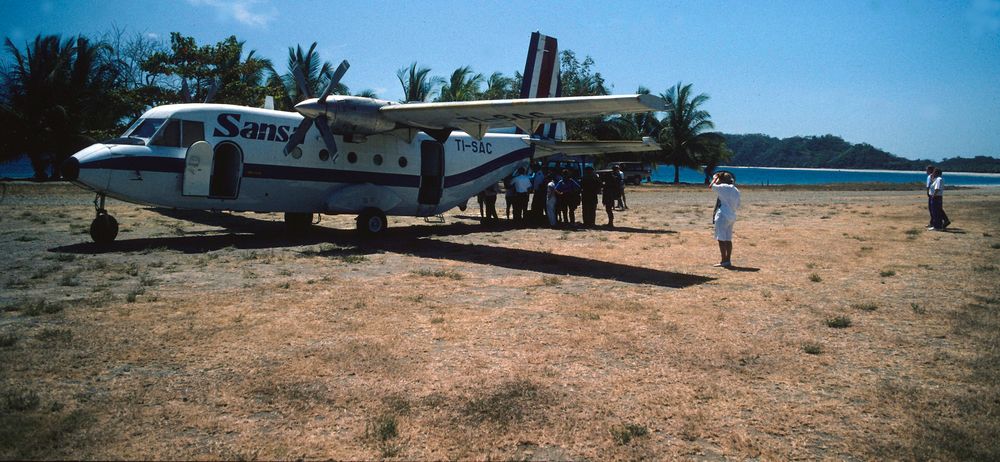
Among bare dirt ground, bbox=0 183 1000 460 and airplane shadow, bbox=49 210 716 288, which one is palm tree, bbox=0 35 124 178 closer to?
airplane shadow, bbox=49 210 716 288

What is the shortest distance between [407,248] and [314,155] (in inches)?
136

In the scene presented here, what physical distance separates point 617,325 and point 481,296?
7.42ft

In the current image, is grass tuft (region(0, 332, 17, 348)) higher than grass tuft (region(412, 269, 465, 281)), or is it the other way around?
grass tuft (region(412, 269, 465, 281))

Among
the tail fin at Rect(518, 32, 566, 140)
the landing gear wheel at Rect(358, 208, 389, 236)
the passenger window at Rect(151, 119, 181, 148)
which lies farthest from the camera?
the tail fin at Rect(518, 32, 566, 140)

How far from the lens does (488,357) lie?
5.64m

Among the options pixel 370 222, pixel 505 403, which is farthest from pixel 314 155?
pixel 505 403

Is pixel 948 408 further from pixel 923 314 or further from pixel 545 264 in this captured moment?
pixel 545 264

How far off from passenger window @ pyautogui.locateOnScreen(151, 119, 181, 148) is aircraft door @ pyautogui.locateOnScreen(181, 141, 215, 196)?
1.02 ft

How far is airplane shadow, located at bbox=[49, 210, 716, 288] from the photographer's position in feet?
34.7

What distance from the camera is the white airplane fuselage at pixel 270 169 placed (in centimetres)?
1237

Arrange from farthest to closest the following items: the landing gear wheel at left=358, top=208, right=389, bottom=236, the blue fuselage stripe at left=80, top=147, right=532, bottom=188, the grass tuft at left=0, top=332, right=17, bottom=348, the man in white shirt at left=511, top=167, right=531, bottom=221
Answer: the man in white shirt at left=511, top=167, right=531, bottom=221
the landing gear wheel at left=358, top=208, right=389, bottom=236
the blue fuselage stripe at left=80, top=147, right=532, bottom=188
the grass tuft at left=0, top=332, right=17, bottom=348

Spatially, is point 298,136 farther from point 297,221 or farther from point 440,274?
point 440,274

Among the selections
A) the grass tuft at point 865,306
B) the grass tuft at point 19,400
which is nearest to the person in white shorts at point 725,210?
the grass tuft at point 865,306

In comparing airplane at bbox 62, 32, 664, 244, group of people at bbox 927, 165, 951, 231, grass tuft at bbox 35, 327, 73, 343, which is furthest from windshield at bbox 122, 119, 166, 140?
group of people at bbox 927, 165, 951, 231
